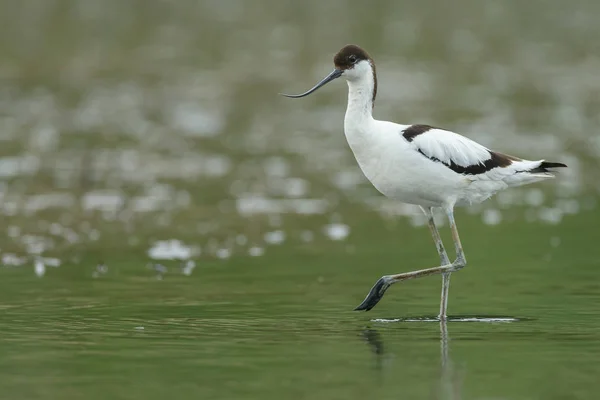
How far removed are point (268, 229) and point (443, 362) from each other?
6.51m

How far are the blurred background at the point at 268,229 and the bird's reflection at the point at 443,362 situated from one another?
19 millimetres

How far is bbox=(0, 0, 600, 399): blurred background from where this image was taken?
24.5 feet

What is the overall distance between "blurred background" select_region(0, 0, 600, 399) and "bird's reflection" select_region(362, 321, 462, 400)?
0.02 metres

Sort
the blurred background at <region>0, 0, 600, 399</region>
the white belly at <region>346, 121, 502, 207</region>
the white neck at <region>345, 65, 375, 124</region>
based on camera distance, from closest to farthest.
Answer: the blurred background at <region>0, 0, 600, 399</region> < the white belly at <region>346, 121, 502, 207</region> < the white neck at <region>345, 65, 375, 124</region>

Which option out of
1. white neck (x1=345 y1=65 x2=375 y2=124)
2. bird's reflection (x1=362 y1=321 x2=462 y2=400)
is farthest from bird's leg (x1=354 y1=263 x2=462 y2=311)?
white neck (x1=345 y1=65 x2=375 y2=124)

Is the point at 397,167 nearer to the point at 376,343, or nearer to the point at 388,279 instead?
the point at 388,279

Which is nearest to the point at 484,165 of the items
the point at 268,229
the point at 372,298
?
the point at 372,298

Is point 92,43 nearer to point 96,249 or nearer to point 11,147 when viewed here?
point 11,147

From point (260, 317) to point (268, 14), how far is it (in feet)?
112

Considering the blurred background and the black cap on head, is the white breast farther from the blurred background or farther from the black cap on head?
the blurred background

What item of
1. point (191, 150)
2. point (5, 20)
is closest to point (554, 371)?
point (191, 150)

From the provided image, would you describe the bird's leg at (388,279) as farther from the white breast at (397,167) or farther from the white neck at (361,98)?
the white neck at (361,98)

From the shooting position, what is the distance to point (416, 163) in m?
9.55

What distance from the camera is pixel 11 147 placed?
19969mm
